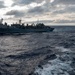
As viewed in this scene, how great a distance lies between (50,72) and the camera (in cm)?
2991

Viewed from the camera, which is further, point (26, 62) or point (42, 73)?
point (26, 62)

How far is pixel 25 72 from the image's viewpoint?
3066 cm

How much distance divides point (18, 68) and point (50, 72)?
19.4 ft

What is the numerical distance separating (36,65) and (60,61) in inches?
185

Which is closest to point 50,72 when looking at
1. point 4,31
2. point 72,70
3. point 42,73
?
point 42,73

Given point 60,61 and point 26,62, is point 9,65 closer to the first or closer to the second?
point 26,62

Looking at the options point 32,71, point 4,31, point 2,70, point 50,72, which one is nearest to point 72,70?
point 50,72

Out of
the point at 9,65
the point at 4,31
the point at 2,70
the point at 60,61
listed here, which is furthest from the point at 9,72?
the point at 4,31

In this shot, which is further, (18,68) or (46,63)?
(46,63)

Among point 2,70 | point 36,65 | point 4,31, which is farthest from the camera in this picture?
point 4,31

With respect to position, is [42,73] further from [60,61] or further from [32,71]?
[60,61]

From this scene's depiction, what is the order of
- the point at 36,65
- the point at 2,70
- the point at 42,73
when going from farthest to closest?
the point at 36,65
the point at 2,70
the point at 42,73

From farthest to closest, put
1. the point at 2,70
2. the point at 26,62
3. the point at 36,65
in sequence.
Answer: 1. the point at 26,62
2. the point at 36,65
3. the point at 2,70

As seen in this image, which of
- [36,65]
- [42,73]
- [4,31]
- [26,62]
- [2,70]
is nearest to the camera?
[42,73]
